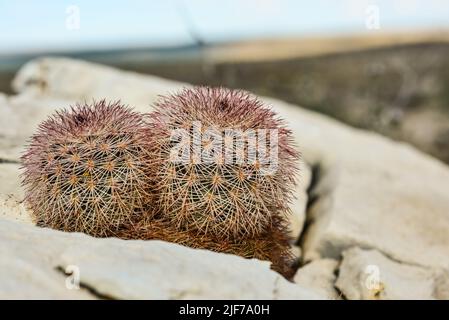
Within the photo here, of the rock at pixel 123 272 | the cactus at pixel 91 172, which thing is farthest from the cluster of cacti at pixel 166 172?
the rock at pixel 123 272

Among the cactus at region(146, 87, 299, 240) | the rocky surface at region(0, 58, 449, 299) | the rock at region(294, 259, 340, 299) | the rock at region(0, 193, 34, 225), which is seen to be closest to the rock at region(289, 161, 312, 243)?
the rocky surface at region(0, 58, 449, 299)

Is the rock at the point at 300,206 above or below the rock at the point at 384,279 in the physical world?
above

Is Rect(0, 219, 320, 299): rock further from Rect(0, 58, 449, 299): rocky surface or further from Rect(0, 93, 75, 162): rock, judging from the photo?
Rect(0, 93, 75, 162): rock

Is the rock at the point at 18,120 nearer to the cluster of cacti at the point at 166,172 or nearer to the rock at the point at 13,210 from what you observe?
the rock at the point at 13,210

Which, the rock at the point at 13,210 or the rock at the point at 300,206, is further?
the rock at the point at 300,206

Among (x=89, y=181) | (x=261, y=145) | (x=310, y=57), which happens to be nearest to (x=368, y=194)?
(x=261, y=145)

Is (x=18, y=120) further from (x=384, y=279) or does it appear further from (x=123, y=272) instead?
(x=123, y=272)

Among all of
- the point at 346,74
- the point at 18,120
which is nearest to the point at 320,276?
the point at 18,120

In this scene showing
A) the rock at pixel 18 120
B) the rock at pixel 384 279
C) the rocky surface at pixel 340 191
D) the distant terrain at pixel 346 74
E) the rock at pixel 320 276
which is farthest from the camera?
the distant terrain at pixel 346 74
